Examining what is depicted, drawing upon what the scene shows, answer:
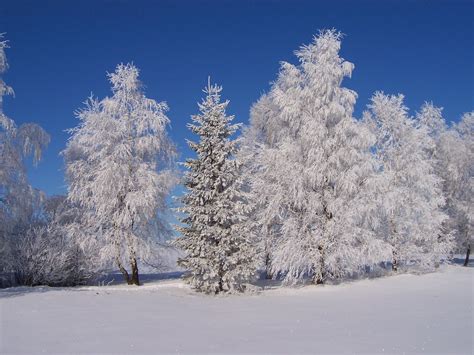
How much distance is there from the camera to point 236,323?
29.8 feet

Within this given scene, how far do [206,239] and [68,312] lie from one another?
622cm

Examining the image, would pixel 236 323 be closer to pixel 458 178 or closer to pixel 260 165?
pixel 260 165

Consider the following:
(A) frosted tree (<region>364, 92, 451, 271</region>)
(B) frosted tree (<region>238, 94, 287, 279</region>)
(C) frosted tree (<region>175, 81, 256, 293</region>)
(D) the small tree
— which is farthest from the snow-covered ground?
(D) the small tree

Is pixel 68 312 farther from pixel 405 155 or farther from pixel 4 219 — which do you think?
pixel 405 155

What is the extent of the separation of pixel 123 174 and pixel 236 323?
1165 cm

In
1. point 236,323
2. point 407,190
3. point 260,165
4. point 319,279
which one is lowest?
point 236,323

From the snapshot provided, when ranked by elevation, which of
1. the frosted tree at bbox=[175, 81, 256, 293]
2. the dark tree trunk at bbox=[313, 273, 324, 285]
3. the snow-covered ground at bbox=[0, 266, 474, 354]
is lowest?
the snow-covered ground at bbox=[0, 266, 474, 354]

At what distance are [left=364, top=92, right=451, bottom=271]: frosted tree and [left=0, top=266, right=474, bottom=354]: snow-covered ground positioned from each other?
695 centimetres

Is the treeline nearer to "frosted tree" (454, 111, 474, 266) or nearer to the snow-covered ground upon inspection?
the snow-covered ground

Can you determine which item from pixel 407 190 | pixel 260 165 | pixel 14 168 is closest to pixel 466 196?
pixel 407 190

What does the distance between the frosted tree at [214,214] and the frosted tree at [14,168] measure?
598cm

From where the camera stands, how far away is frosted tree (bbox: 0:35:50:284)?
548 inches

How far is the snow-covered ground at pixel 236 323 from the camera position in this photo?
22.6 ft

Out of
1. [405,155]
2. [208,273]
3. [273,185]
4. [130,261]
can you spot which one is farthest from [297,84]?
[130,261]
